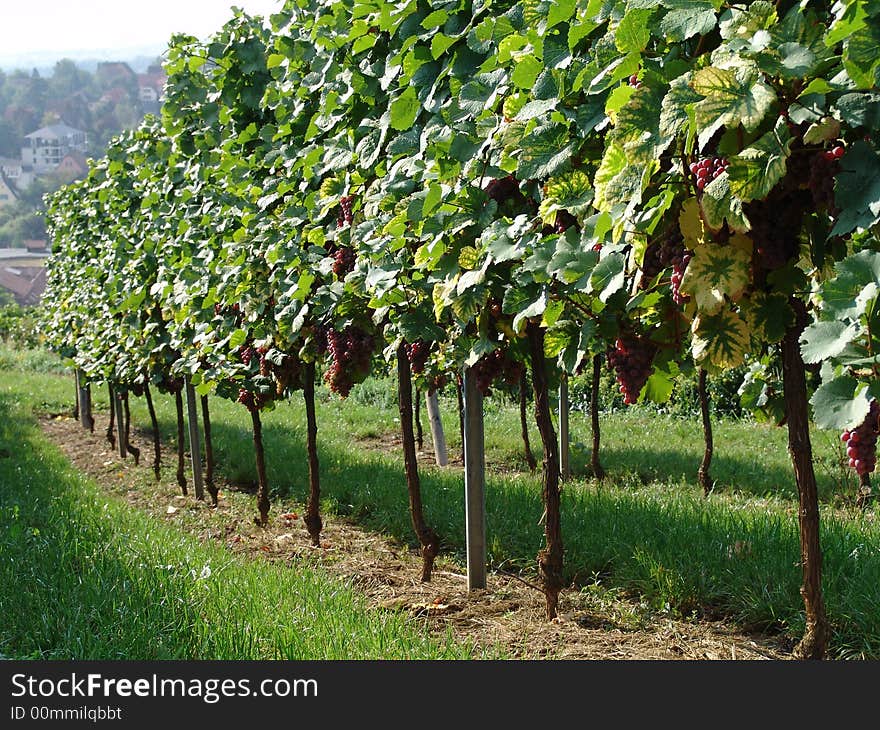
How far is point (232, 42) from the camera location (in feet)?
17.3

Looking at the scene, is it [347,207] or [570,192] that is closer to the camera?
[570,192]

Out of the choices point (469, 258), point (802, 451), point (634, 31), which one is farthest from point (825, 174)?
point (469, 258)

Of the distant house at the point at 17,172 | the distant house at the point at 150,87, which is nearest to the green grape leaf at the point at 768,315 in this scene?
the distant house at the point at 150,87

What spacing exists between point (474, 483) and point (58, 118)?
484 ft

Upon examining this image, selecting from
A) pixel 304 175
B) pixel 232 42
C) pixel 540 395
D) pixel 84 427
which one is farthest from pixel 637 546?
pixel 84 427

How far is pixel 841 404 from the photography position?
1502 mm

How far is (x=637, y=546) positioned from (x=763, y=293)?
8.35 feet

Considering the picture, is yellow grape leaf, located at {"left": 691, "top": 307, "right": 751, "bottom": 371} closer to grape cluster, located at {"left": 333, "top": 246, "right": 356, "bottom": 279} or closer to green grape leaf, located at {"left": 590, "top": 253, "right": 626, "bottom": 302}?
green grape leaf, located at {"left": 590, "top": 253, "right": 626, "bottom": 302}

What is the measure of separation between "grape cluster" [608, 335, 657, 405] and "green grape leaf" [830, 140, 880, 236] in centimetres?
93

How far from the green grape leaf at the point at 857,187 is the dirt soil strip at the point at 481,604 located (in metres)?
2.04

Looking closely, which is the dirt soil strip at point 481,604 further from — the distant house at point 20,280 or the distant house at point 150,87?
the distant house at point 150,87

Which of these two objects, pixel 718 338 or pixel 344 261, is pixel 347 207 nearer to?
pixel 344 261

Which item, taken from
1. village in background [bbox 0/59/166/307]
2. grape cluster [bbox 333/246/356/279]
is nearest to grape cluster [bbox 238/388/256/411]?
grape cluster [bbox 333/246/356/279]

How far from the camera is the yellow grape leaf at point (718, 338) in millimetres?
2008
